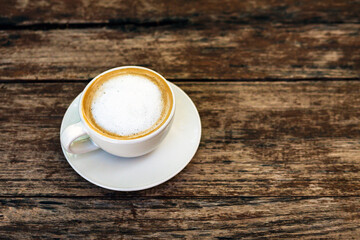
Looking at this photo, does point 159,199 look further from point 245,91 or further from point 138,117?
point 245,91

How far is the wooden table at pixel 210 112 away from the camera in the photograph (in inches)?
26.0

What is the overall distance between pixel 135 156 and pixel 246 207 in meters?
0.25

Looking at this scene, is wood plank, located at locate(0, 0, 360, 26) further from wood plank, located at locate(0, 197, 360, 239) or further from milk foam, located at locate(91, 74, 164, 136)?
wood plank, located at locate(0, 197, 360, 239)

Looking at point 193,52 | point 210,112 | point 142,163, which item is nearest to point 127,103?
point 142,163

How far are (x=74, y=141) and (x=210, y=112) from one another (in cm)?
33

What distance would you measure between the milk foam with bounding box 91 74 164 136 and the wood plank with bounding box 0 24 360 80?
0.20 metres

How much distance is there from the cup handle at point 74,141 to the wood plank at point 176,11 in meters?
0.48

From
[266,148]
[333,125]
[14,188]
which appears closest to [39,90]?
[14,188]

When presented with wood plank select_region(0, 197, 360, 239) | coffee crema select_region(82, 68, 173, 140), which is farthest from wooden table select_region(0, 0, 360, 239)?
coffee crema select_region(82, 68, 173, 140)

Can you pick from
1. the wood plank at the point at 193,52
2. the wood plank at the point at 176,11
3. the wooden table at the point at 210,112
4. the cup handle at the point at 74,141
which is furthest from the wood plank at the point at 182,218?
the wood plank at the point at 176,11

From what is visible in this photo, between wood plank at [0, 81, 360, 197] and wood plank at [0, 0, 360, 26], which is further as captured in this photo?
wood plank at [0, 0, 360, 26]

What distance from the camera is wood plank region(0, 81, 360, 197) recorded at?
0.70 meters

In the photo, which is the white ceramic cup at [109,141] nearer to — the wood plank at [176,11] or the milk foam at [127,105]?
the milk foam at [127,105]

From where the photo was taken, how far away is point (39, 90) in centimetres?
84
